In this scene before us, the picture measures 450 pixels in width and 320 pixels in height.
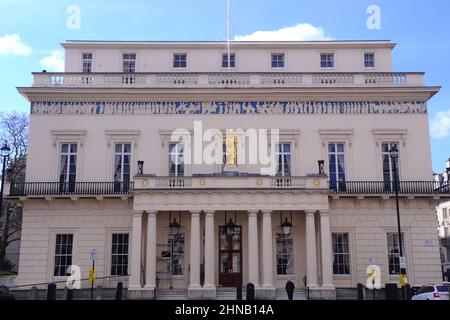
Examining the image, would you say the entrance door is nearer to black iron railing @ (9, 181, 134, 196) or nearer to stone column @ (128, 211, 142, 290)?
stone column @ (128, 211, 142, 290)

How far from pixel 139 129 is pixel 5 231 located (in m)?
16.8

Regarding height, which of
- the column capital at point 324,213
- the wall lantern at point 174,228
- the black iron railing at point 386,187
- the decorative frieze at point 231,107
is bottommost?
the wall lantern at point 174,228

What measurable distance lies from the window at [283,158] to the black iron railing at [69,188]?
8644mm

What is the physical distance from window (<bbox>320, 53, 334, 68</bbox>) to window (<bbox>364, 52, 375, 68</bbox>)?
7.27ft

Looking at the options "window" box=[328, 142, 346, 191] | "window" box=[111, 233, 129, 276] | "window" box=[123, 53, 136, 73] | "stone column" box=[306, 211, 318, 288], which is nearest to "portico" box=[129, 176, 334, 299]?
"stone column" box=[306, 211, 318, 288]

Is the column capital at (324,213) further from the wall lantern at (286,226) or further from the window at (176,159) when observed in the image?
the window at (176,159)

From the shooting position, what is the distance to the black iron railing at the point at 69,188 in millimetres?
27047

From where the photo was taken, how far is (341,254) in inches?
1057

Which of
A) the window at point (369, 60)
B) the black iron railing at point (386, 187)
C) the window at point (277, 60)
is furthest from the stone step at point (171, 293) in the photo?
the window at point (369, 60)

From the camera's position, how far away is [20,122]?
39406 millimetres

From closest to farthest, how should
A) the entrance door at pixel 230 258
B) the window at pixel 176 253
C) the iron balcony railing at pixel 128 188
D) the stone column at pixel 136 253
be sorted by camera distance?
the stone column at pixel 136 253
the entrance door at pixel 230 258
the window at pixel 176 253
the iron balcony railing at pixel 128 188
